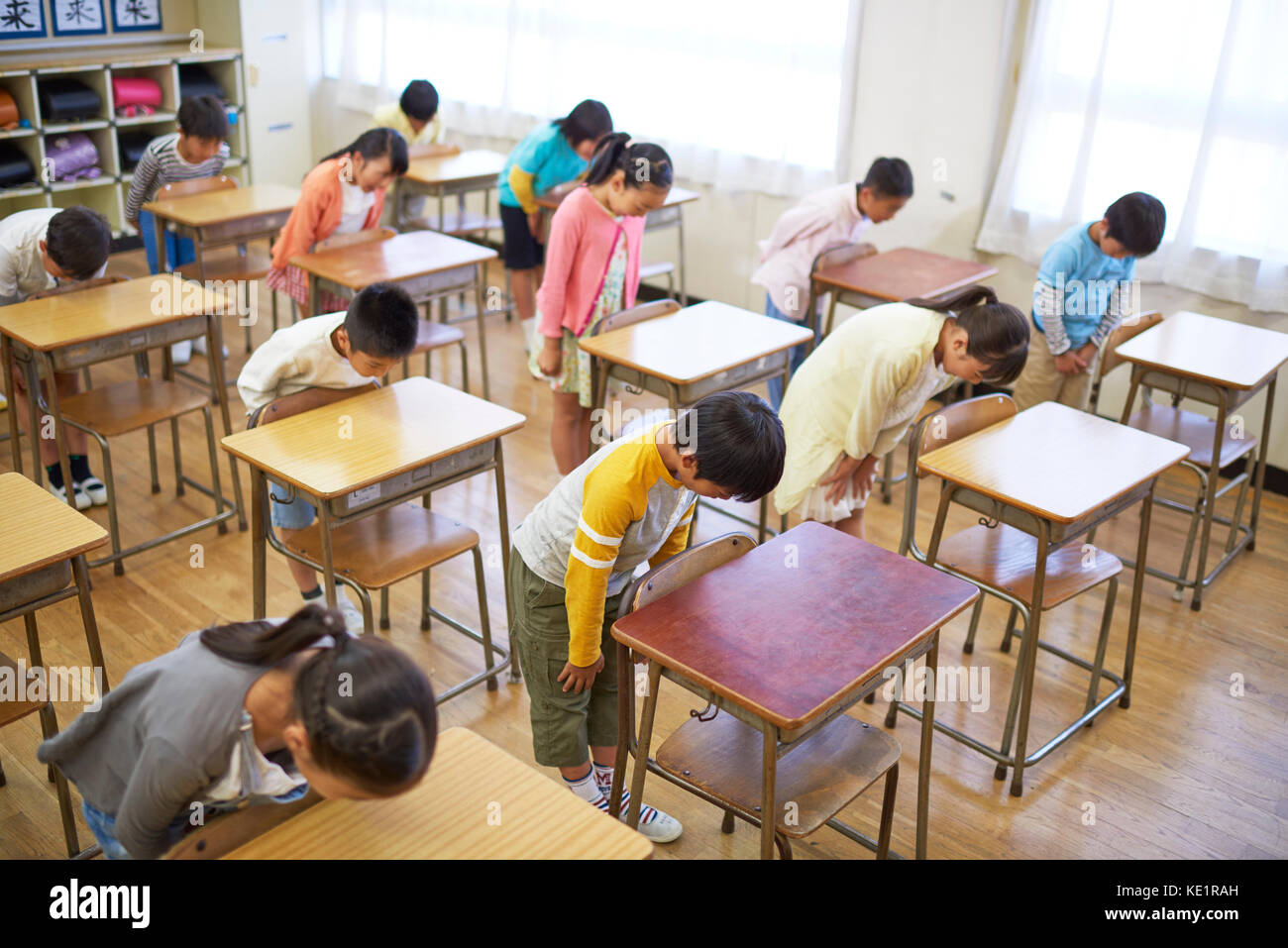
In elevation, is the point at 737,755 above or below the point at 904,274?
below

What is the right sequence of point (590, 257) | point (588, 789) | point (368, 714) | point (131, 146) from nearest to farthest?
point (368, 714) → point (588, 789) → point (590, 257) → point (131, 146)

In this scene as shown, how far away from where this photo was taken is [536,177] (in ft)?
16.7

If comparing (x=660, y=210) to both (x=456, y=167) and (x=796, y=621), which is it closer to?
(x=456, y=167)

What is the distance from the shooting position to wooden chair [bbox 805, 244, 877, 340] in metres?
4.29

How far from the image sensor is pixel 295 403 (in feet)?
9.47

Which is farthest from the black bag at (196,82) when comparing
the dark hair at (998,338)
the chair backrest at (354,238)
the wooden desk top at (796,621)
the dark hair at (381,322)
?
the wooden desk top at (796,621)

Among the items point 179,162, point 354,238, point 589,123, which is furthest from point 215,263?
point 589,123

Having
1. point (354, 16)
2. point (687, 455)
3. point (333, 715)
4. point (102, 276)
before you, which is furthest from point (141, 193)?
point (333, 715)

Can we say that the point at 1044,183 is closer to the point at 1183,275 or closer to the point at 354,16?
the point at 1183,275

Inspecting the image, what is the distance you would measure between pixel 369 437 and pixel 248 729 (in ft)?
4.43

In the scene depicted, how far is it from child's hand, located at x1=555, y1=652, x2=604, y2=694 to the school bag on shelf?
18.0 ft

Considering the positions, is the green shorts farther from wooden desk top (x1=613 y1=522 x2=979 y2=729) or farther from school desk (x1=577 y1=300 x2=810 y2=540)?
school desk (x1=577 y1=300 x2=810 y2=540)

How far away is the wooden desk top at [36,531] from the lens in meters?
2.22

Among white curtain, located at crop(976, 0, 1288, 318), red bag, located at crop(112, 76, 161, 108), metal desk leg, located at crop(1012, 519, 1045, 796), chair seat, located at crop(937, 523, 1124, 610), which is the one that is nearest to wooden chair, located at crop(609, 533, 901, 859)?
metal desk leg, located at crop(1012, 519, 1045, 796)
